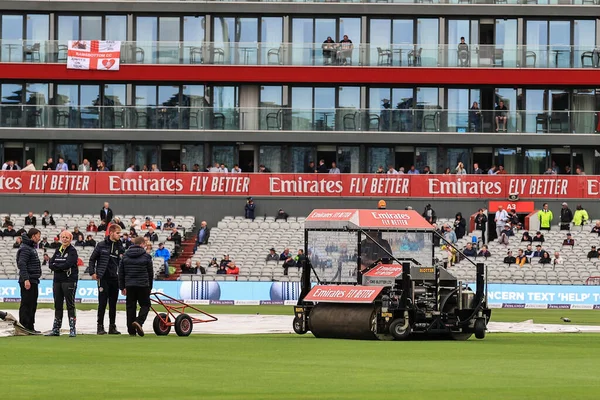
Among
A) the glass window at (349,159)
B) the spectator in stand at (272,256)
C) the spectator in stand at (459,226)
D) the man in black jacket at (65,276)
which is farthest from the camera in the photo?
the glass window at (349,159)

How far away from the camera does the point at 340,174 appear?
57.2 metres

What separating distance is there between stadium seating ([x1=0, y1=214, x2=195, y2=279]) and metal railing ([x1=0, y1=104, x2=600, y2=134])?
5.82 meters

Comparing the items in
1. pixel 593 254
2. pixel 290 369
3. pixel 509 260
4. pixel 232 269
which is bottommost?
pixel 290 369

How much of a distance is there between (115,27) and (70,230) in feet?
45.7

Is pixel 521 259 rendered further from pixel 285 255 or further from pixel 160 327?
pixel 160 327

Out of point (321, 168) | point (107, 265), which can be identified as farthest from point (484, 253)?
point (107, 265)

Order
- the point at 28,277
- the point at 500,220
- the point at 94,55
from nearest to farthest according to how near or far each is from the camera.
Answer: the point at 28,277
the point at 500,220
the point at 94,55

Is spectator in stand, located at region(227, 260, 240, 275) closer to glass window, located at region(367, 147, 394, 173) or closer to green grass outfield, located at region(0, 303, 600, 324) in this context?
green grass outfield, located at region(0, 303, 600, 324)

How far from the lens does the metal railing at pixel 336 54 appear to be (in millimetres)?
60031

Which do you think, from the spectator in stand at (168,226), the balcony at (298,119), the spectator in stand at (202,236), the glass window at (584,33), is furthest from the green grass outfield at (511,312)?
the glass window at (584,33)

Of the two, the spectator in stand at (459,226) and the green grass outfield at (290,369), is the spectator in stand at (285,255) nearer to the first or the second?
the spectator in stand at (459,226)

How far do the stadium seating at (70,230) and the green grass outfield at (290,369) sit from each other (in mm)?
23821

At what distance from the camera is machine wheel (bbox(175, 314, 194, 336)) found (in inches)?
956

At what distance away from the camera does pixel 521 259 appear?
153 ft
